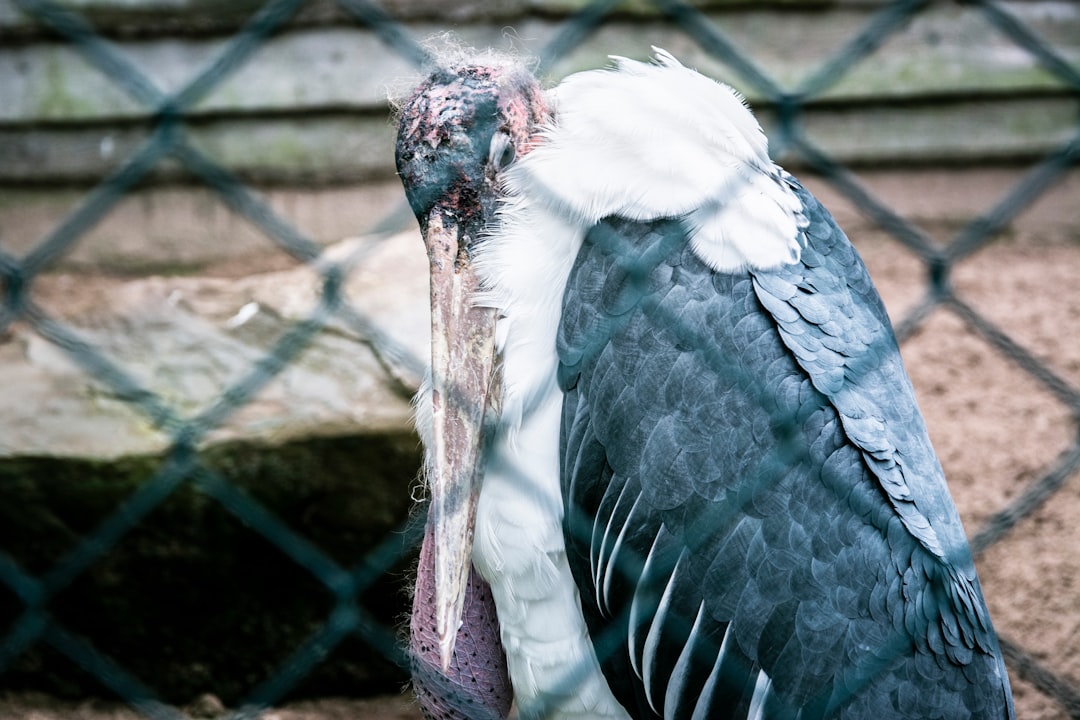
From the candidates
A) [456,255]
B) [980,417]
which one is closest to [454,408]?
[456,255]

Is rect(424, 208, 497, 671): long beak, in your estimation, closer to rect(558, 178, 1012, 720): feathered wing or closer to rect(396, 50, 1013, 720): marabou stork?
rect(396, 50, 1013, 720): marabou stork

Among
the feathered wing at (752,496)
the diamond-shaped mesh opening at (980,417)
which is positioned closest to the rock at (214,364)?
the feathered wing at (752,496)

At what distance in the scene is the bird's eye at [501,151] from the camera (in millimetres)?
1531

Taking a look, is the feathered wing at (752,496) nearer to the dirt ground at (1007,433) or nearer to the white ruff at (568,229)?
the white ruff at (568,229)

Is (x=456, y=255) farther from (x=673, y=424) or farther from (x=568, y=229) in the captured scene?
(x=673, y=424)

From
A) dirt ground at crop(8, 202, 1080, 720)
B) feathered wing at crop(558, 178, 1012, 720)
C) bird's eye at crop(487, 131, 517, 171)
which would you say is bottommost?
feathered wing at crop(558, 178, 1012, 720)

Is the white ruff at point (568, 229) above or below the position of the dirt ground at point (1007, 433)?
below

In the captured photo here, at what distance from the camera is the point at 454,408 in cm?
142

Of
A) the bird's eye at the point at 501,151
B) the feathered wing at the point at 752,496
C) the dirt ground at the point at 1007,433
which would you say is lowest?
the feathered wing at the point at 752,496

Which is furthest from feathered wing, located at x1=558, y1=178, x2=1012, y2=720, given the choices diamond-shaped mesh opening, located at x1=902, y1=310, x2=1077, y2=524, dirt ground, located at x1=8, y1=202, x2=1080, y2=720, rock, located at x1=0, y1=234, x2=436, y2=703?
diamond-shaped mesh opening, located at x1=902, y1=310, x2=1077, y2=524

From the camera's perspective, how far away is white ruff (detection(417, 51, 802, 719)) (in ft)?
4.85

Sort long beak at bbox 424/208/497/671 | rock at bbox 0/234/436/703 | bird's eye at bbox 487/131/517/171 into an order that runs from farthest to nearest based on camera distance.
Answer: rock at bbox 0/234/436/703, bird's eye at bbox 487/131/517/171, long beak at bbox 424/208/497/671

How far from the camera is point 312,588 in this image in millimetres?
2451

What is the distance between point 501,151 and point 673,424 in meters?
0.45
